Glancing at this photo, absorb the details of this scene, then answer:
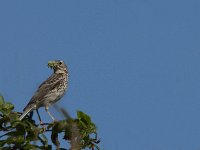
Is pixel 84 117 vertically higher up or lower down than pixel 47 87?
lower down

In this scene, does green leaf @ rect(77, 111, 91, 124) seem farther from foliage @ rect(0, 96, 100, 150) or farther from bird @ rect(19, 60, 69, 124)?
bird @ rect(19, 60, 69, 124)

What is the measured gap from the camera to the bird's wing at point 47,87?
45.4 ft

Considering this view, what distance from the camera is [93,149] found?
217 inches

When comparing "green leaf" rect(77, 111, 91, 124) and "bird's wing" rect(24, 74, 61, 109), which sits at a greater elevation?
"bird's wing" rect(24, 74, 61, 109)

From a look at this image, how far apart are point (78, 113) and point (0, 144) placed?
1.22 metres

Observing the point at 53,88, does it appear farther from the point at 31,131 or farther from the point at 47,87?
the point at 31,131

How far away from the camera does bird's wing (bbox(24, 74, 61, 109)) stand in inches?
544

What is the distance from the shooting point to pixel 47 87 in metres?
14.3

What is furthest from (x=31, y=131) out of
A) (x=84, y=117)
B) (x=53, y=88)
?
(x=53, y=88)

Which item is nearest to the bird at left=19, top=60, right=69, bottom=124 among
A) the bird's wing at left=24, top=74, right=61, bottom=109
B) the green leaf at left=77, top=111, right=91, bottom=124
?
the bird's wing at left=24, top=74, right=61, bottom=109

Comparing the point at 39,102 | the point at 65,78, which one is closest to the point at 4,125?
the point at 39,102

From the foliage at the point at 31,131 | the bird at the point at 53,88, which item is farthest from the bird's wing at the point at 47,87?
the foliage at the point at 31,131

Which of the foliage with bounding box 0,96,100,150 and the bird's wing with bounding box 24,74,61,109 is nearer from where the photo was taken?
the foliage with bounding box 0,96,100,150

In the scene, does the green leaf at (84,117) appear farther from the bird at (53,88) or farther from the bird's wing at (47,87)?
the bird's wing at (47,87)
